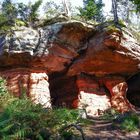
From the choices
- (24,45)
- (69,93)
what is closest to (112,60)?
(69,93)

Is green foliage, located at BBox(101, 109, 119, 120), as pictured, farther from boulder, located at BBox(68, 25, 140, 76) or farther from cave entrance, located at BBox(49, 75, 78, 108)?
boulder, located at BBox(68, 25, 140, 76)

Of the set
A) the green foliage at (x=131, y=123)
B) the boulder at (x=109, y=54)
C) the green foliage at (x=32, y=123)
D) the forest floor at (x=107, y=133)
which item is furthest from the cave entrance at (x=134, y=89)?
the green foliage at (x=32, y=123)

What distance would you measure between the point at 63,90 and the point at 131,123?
9.57m

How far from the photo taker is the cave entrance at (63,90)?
17.9 m

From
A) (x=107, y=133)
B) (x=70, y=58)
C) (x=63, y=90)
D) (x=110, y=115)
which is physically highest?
(x=70, y=58)

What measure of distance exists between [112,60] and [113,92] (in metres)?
2.18

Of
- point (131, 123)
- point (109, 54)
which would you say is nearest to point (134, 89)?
point (109, 54)

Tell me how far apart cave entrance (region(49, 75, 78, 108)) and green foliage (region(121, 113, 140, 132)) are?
7.45 metres

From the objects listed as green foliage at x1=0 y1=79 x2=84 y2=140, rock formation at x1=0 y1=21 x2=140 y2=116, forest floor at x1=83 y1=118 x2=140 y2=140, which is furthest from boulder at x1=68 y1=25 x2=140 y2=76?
green foliage at x1=0 y1=79 x2=84 y2=140

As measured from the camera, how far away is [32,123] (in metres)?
7.35

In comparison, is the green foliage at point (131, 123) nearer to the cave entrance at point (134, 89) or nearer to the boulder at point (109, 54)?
the boulder at point (109, 54)

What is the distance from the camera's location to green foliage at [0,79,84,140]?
678 centimetres

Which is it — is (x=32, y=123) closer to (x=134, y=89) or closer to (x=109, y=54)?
(x=109, y=54)

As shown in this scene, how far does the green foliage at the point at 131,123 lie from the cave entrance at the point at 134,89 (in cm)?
1007
